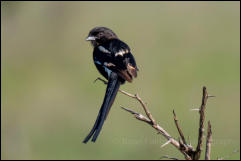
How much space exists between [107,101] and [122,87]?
30.1 ft

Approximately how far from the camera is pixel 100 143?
1124 cm

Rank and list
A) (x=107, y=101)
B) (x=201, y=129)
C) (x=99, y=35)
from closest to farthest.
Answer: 1. (x=201, y=129)
2. (x=107, y=101)
3. (x=99, y=35)

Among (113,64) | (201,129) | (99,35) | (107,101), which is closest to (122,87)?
(99,35)

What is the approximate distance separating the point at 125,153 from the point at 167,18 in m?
7.15

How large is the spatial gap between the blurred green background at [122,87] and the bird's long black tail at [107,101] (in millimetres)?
3778

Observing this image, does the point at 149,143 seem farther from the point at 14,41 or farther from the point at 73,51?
the point at 14,41

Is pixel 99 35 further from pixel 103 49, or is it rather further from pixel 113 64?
pixel 113 64

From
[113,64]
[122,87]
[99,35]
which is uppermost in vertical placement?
[99,35]

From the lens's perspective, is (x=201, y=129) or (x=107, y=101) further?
(x=107, y=101)

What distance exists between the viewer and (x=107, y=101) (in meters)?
4.30

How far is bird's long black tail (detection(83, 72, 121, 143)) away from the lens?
369 centimetres

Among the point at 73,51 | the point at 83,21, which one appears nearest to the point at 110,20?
the point at 83,21

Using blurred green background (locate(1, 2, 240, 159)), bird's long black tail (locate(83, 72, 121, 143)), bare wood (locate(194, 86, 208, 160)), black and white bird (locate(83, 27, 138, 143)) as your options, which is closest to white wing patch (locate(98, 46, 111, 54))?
black and white bird (locate(83, 27, 138, 143))

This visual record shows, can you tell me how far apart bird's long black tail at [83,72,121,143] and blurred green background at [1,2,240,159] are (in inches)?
149
